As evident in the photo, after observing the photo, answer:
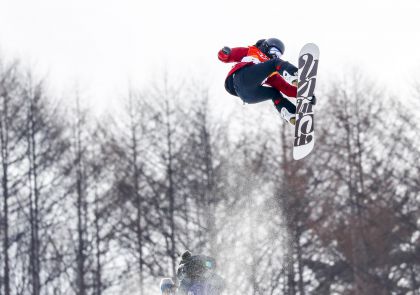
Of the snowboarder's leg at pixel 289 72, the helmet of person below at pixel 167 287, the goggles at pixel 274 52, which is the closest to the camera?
the helmet of person below at pixel 167 287

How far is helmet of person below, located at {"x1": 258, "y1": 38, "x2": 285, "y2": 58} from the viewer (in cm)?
1140

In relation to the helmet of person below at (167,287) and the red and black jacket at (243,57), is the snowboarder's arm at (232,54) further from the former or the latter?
the helmet of person below at (167,287)

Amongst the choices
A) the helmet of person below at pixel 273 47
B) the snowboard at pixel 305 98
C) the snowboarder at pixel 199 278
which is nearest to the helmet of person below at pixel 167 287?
the snowboarder at pixel 199 278

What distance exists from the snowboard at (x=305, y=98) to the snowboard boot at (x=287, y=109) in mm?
157

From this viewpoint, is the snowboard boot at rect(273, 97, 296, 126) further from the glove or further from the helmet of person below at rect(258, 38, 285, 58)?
the glove

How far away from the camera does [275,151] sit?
993 inches

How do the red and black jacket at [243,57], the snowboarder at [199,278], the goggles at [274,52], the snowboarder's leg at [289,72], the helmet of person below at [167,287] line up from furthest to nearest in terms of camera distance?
the red and black jacket at [243,57] → the goggles at [274,52] → the snowboarder's leg at [289,72] → the helmet of person below at [167,287] → the snowboarder at [199,278]

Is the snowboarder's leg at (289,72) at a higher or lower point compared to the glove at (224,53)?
lower

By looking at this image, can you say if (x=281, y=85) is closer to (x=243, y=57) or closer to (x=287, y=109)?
(x=287, y=109)

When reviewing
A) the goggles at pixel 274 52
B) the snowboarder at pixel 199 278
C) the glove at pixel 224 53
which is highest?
the glove at pixel 224 53

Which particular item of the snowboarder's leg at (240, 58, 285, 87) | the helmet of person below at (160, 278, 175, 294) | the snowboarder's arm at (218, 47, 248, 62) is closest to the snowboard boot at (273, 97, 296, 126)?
the snowboarder's leg at (240, 58, 285, 87)

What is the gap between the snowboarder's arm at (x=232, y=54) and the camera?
1148 cm

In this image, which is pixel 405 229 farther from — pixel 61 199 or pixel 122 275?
pixel 61 199

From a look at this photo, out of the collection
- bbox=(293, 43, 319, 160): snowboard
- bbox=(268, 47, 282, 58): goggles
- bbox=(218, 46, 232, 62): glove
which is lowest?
bbox=(293, 43, 319, 160): snowboard
